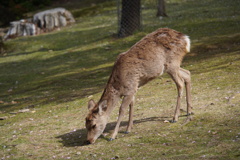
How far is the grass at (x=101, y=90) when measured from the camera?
7.61 metres

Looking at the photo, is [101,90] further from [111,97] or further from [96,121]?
[96,121]

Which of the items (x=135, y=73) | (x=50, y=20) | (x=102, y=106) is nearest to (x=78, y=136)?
(x=102, y=106)

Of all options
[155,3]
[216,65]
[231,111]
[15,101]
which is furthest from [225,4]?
[231,111]

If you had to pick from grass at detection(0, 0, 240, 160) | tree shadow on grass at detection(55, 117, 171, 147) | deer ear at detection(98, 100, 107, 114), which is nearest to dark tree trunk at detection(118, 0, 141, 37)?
grass at detection(0, 0, 240, 160)

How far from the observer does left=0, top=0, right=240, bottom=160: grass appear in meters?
7.61

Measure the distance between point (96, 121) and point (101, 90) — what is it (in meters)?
5.39

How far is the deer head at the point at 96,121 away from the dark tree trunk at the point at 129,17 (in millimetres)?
13967

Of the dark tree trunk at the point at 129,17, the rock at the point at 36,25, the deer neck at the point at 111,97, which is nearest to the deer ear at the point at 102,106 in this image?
the deer neck at the point at 111,97

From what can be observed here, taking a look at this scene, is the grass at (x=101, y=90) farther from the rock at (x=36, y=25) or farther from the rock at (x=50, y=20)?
the rock at (x=50, y=20)

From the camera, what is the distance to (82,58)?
811 inches

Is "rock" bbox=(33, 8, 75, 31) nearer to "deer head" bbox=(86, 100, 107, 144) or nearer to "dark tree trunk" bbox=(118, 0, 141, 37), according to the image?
"dark tree trunk" bbox=(118, 0, 141, 37)

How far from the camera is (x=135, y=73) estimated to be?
874 centimetres

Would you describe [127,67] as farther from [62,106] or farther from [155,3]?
[155,3]

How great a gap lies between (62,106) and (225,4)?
19.1 m
